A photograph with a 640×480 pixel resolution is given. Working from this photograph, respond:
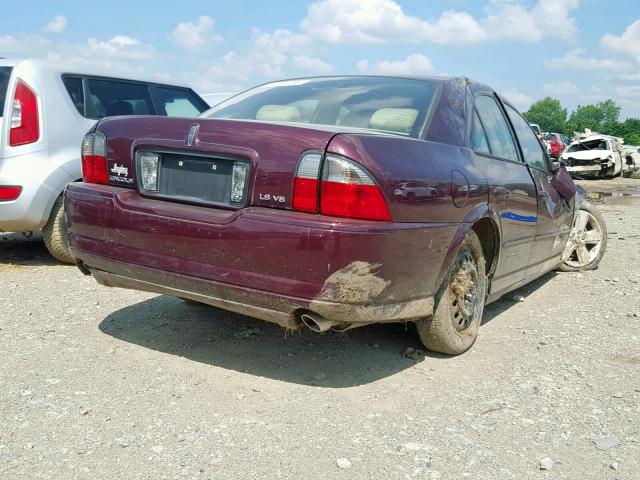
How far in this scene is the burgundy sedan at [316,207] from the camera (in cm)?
279

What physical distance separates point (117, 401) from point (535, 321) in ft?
9.55

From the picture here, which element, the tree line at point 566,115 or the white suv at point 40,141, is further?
the tree line at point 566,115

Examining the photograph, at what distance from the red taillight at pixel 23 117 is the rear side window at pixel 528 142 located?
373 centimetres

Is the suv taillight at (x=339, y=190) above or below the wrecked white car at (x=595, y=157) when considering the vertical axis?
above

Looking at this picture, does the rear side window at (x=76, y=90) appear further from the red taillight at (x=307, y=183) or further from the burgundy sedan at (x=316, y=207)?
the red taillight at (x=307, y=183)

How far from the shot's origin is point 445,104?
3.55 m

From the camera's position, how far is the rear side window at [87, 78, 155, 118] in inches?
238

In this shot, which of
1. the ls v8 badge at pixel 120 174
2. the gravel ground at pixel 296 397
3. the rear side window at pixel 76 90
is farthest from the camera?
the rear side window at pixel 76 90

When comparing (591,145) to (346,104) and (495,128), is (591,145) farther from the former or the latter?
(346,104)

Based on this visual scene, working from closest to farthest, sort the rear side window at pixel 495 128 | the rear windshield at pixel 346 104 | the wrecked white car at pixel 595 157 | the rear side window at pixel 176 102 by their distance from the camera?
1. the rear windshield at pixel 346 104
2. the rear side window at pixel 495 128
3. the rear side window at pixel 176 102
4. the wrecked white car at pixel 595 157

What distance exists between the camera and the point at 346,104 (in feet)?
12.1

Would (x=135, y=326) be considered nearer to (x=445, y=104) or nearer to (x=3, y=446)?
(x=3, y=446)

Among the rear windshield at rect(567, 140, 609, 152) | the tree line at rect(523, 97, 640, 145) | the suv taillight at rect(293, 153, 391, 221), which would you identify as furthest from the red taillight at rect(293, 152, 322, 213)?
the tree line at rect(523, 97, 640, 145)

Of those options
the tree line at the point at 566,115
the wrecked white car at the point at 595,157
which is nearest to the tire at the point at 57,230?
the wrecked white car at the point at 595,157
